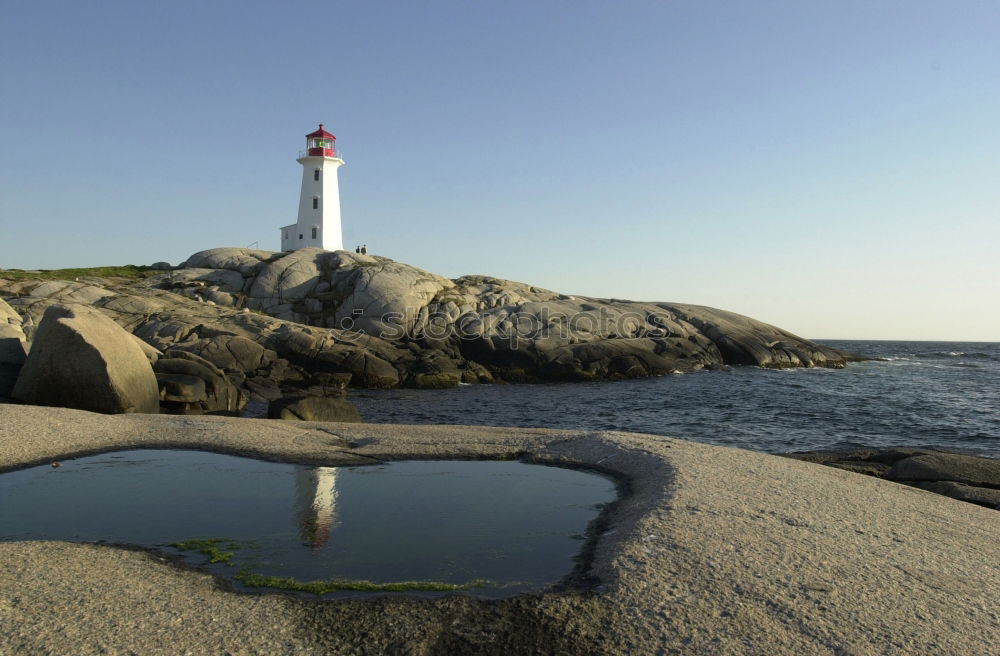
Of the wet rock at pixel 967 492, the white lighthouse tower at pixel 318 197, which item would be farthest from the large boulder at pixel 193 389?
the white lighthouse tower at pixel 318 197

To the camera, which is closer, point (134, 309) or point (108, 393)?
point (108, 393)

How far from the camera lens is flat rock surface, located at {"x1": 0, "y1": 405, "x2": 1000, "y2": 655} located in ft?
18.3

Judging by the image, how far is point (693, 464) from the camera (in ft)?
38.3

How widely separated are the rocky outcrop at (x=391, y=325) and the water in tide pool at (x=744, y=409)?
10.8 ft

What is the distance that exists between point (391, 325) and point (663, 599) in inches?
1585

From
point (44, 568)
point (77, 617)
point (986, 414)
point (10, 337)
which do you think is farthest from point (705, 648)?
point (986, 414)

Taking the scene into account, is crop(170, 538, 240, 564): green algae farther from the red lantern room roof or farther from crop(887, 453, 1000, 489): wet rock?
the red lantern room roof

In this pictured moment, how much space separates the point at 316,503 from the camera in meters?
9.82

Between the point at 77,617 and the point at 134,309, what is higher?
the point at 134,309

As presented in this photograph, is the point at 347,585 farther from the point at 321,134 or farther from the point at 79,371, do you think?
the point at 321,134

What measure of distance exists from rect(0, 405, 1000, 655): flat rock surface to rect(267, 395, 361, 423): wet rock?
37.9 ft

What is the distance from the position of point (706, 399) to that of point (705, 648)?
28180 millimetres

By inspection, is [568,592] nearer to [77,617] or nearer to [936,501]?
[77,617]
